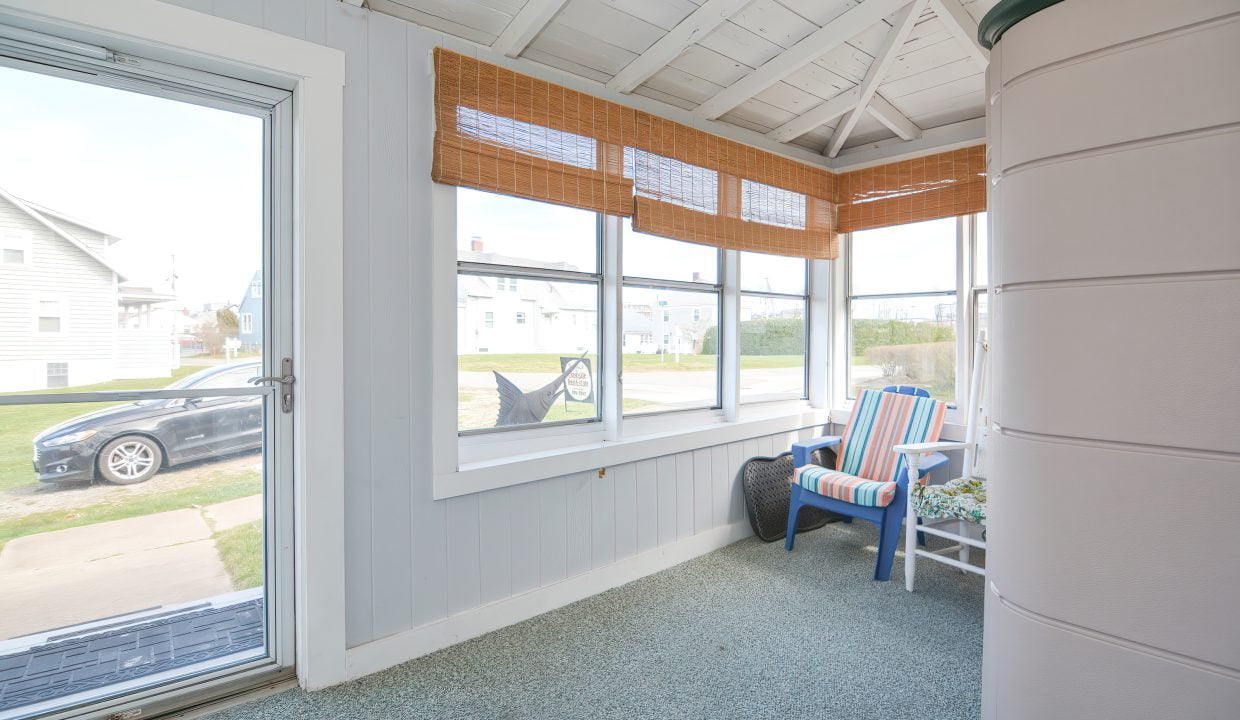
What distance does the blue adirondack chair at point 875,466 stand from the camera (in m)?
3.01

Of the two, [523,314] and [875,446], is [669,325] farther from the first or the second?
[875,446]

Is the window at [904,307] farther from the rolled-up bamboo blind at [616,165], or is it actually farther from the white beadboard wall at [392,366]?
the white beadboard wall at [392,366]

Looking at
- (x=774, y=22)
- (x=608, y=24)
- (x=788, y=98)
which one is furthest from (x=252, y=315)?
(x=788, y=98)

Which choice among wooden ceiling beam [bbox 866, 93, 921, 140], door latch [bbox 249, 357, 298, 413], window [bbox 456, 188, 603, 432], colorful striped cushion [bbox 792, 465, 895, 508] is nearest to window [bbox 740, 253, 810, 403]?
colorful striped cushion [bbox 792, 465, 895, 508]

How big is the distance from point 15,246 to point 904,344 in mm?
4279

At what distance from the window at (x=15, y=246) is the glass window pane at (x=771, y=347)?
3.19 meters

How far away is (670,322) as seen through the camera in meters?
3.39

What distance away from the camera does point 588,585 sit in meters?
2.80

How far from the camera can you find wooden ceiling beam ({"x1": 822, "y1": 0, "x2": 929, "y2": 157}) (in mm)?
2391

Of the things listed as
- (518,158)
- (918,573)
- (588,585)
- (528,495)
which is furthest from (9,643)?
(918,573)

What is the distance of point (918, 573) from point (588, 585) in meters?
1.74

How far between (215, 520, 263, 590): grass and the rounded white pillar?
7.69 ft

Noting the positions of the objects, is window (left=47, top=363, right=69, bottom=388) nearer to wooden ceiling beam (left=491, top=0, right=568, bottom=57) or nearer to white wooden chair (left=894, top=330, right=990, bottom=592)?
wooden ceiling beam (left=491, top=0, right=568, bottom=57)

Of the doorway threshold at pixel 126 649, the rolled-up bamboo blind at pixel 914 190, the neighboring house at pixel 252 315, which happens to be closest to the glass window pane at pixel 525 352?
the neighboring house at pixel 252 315
